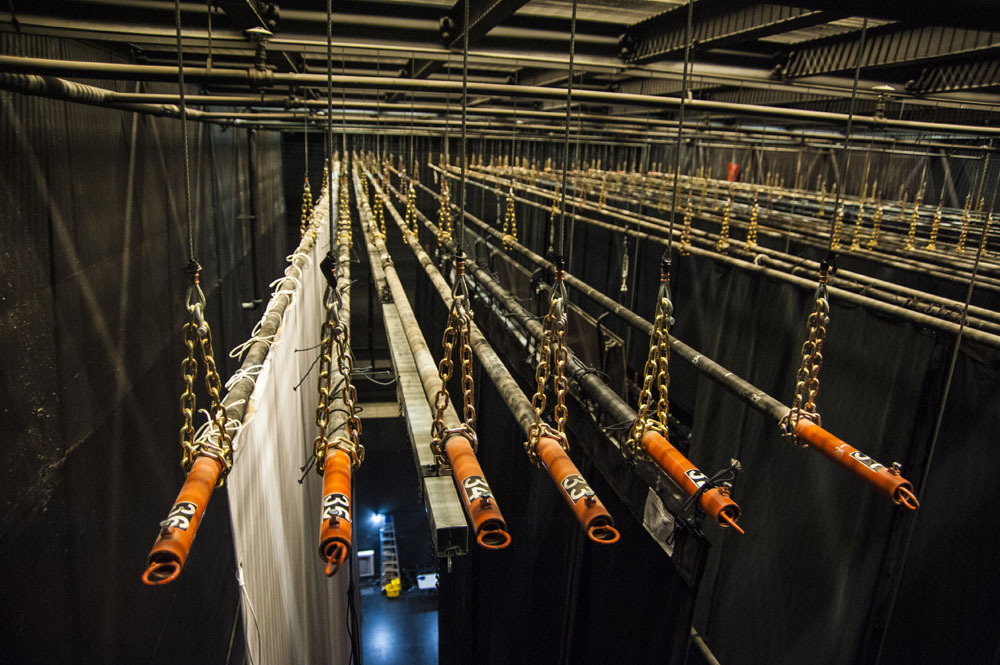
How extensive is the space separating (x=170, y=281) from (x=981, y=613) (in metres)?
6.50

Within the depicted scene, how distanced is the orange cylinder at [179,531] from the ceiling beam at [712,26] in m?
4.03

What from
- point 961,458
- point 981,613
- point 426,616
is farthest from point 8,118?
point 426,616

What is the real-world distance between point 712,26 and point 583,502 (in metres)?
4.65

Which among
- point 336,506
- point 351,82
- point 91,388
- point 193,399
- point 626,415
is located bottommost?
point 91,388

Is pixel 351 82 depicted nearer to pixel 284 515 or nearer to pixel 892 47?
pixel 284 515

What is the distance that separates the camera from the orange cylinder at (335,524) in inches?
50.4

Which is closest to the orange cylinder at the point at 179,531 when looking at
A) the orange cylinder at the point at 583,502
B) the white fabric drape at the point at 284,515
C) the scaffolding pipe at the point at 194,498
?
the scaffolding pipe at the point at 194,498

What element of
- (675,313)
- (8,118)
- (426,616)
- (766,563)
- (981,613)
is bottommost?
(426,616)

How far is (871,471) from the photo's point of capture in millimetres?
1626

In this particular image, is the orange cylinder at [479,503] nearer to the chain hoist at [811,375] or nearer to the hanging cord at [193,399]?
the hanging cord at [193,399]

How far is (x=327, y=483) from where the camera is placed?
4.92ft

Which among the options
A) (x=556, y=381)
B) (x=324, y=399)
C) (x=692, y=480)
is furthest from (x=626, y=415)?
(x=324, y=399)

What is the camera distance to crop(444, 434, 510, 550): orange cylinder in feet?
4.36

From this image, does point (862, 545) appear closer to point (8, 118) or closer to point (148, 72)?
point (148, 72)
